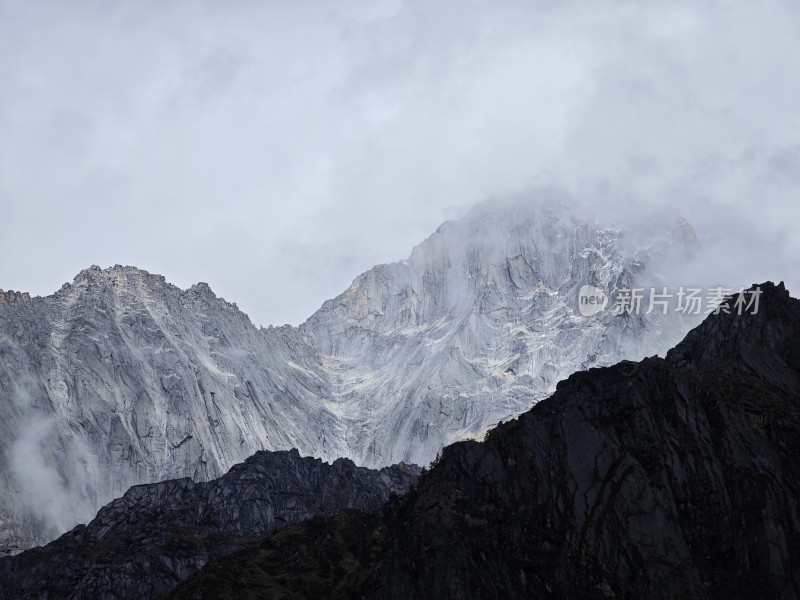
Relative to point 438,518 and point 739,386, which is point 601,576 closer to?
point 438,518

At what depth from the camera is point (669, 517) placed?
4641 inches

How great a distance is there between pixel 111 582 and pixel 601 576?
3766 inches

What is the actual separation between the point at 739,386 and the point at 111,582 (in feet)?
334

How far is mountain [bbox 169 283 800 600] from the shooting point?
11538cm

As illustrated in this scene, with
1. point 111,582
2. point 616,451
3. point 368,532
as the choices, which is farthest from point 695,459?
point 111,582

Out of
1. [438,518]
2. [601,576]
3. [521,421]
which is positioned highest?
[521,421]

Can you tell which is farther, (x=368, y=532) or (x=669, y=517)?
(x=368, y=532)

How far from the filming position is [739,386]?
13500cm

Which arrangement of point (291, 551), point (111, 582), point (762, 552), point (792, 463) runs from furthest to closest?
point (111, 582) → point (291, 551) → point (792, 463) → point (762, 552)

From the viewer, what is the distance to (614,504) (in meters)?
120

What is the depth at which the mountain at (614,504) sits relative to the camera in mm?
115375

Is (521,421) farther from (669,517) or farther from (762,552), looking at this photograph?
(762,552)

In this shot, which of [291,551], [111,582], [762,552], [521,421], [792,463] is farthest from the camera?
[111,582]

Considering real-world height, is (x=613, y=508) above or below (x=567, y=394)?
below
